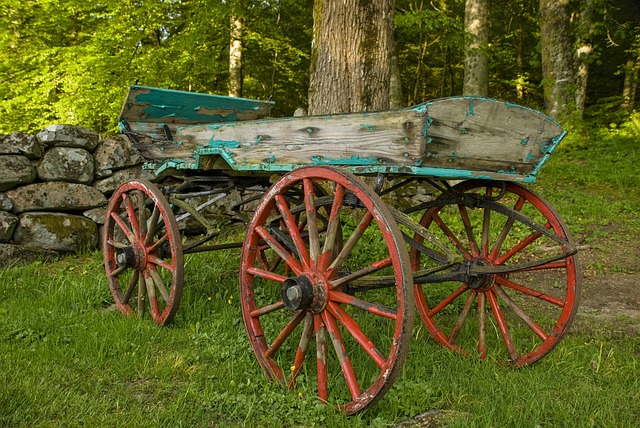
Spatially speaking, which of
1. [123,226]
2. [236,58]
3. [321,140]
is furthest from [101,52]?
[321,140]

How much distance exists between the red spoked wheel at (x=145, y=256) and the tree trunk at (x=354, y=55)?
2.19 meters

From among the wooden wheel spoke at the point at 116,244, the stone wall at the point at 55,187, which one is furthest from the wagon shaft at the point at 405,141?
the stone wall at the point at 55,187

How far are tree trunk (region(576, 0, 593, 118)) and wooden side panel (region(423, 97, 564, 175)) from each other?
8.52 meters

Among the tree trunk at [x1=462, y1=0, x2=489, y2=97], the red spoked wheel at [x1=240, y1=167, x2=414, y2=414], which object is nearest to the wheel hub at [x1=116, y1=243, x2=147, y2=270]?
the red spoked wheel at [x1=240, y1=167, x2=414, y2=414]

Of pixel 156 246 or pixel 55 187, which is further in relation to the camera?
pixel 55 187

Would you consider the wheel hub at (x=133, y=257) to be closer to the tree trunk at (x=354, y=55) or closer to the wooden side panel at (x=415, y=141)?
the wooden side panel at (x=415, y=141)

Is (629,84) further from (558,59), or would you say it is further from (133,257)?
(133,257)

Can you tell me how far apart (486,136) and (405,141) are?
0.55m

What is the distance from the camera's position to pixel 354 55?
17.5ft

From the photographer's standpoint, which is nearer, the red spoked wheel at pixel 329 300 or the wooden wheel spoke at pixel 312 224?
the red spoked wheel at pixel 329 300

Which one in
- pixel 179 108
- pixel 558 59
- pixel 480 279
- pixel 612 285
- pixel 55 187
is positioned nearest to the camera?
pixel 480 279

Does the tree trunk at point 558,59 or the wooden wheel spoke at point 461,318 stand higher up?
the tree trunk at point 558,59

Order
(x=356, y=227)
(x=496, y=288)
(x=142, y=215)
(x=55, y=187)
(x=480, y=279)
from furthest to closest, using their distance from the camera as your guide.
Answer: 1. (x=55, y=187)
2. (x=142, y=215)
3. (x=496, y=288)
4. (x=480, y=279)
5. (x=356, y=227)

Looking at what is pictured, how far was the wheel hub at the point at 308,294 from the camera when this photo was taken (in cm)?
266
